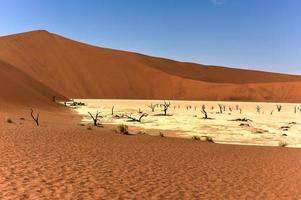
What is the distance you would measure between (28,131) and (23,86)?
34.4 meters

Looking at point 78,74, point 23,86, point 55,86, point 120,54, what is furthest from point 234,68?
point 23,86

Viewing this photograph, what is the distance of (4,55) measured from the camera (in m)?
107

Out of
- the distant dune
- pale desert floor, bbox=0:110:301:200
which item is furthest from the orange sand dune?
the distant dune

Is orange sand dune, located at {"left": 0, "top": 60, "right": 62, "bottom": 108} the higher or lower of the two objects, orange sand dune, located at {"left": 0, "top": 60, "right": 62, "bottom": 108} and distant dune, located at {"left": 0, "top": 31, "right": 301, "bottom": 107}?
the lower

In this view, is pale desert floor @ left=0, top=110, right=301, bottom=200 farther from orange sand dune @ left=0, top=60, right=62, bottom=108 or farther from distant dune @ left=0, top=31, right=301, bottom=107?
distant dune @ left=0, top=31, right=301, bottom=107

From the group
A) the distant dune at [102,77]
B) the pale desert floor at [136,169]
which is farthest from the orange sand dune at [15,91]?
the distant dune at [102,77]

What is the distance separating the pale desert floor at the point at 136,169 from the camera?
385 inches

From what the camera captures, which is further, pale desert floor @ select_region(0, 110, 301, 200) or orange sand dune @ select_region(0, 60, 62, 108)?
orange sand dune @ select_region(0, 60, 62, 108)

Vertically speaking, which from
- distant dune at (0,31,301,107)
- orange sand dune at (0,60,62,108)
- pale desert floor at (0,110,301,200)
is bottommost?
pale desert floor at (0,110,301,200)

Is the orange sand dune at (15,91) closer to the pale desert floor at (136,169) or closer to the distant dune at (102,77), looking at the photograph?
the pale desert floor at (136,169)

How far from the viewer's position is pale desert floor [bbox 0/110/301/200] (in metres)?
9.78

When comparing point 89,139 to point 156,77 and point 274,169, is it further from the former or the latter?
point 156,77

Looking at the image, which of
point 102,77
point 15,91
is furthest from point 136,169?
point 102,77

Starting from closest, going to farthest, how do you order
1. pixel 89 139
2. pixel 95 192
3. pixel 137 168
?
pixel 95 192, pixel 137 168, pixel 89 139
